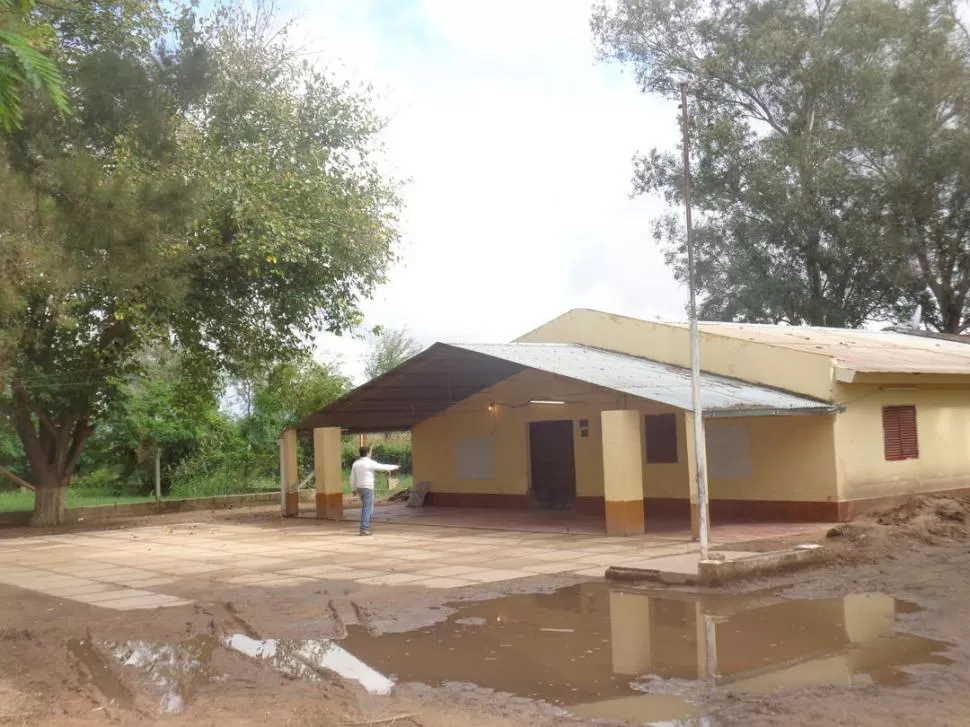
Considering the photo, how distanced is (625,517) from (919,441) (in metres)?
6.09

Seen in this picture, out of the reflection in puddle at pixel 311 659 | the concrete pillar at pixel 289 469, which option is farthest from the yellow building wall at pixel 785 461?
the reflection in puddle at pixel 311 659

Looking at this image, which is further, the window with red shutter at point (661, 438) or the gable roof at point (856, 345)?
the window with red shutter at point (661, 438)

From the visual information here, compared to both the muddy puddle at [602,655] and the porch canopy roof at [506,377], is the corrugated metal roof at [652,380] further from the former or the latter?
the muddy puddle at [602,655]

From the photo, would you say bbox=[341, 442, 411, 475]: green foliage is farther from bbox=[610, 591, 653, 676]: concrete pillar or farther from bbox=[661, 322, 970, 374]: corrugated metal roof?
bbox=[610, 591, 653, 676]: concrete pillar

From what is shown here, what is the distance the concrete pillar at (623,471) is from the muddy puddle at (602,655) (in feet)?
18.1

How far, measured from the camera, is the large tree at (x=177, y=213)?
9.81m

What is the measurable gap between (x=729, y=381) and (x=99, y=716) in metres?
13.2

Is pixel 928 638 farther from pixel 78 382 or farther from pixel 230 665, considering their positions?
pixel 78 382

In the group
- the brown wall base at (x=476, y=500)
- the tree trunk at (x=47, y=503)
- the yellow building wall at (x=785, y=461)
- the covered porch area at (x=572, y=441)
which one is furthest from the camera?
the brown wall base at (x=476, y=500)

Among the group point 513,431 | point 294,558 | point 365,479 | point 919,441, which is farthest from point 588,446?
point 294,558

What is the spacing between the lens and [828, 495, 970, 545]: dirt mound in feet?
42.1

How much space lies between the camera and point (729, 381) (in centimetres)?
1723

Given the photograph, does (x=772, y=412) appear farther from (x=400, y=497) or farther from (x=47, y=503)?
(x=47, y=503)

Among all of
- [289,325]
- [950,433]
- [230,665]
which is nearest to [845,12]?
[950,433]
